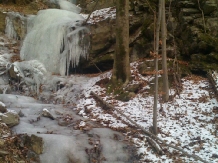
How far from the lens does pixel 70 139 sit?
19.2 feet

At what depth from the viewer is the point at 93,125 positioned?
6.80m

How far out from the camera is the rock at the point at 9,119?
595 cm

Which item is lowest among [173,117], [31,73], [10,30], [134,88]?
[173,117]

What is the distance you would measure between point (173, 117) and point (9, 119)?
3.93m

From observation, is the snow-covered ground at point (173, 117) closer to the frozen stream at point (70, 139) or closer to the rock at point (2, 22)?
the frozen stream at point (70, 139)

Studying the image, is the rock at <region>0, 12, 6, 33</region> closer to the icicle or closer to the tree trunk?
the icicle

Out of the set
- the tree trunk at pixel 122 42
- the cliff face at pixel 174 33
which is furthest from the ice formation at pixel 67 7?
the tree trunk at pixel 122 42

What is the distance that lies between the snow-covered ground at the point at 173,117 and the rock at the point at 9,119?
1981 millimetres

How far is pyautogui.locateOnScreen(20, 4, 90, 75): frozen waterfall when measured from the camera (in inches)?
425

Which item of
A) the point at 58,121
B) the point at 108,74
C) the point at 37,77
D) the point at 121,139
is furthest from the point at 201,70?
the point at 37,77

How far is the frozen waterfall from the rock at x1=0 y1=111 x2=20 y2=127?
15.5 feet

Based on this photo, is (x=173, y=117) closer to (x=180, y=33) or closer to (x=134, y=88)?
(x=134, y=88)

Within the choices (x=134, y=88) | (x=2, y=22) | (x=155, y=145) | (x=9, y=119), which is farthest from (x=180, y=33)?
(x=2, y=22)

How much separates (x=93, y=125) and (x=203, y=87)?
3.50 metres
